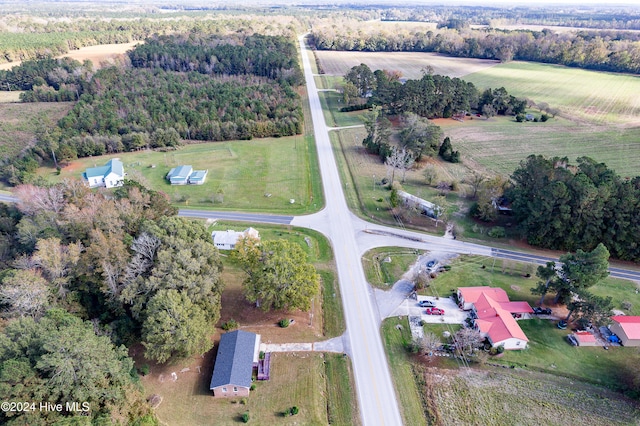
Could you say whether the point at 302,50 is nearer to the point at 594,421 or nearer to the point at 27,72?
the point at 27,72

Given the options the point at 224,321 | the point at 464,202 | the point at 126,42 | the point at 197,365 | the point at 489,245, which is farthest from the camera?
the point at 126,42

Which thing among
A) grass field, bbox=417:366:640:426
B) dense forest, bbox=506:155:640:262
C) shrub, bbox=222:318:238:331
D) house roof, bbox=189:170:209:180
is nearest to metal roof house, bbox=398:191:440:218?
dense forest, bbox=506:155:640:262

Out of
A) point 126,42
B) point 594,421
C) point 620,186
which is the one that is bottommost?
point 126,42

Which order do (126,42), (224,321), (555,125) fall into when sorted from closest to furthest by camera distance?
(224,321)
(555,125)
(126,42)

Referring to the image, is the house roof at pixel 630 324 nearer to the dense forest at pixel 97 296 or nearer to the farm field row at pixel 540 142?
the farm field row at pixel 540 142

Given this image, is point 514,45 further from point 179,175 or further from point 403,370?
point 403,370

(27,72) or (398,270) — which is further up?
(398,270)

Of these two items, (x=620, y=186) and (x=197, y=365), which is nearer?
(x=197, y=365)

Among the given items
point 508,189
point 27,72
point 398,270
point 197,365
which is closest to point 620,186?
point 508,189
